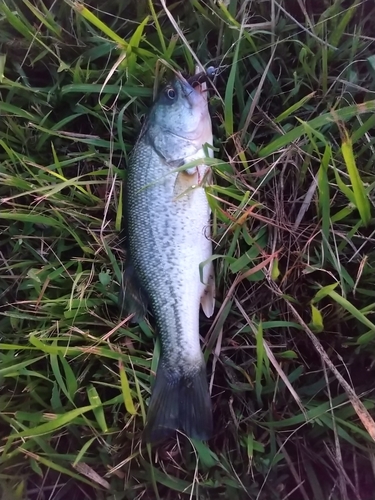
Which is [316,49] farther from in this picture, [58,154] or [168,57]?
[58,154]

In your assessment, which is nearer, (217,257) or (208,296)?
(217,257)

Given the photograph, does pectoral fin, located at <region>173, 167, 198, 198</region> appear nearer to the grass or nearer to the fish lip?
the grass

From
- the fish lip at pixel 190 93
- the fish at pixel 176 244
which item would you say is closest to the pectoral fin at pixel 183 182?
the fish at pixel 176 244

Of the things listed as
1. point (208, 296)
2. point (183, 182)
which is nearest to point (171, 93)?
point (183, 182)

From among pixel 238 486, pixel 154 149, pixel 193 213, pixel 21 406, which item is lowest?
pixel 238 486

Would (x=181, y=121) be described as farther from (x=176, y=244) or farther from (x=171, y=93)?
(x=176, y=244)

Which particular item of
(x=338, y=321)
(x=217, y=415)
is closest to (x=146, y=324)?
(x=217, y=415)

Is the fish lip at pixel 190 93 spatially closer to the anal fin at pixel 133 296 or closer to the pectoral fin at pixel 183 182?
the pectoral fin at pixel 183 182

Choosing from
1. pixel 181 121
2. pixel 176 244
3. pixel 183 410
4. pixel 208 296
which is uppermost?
pixel 181 121
